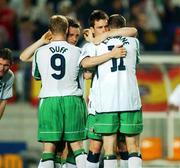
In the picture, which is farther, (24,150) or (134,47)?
(24,150)

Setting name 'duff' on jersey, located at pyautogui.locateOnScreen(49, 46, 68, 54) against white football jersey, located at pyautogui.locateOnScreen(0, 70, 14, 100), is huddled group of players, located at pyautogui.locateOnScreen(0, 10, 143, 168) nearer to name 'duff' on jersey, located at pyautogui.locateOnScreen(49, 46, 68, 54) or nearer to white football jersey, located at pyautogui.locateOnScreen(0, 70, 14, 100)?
name 'duff' on jersey, located at pyautogui.locateOnScreen(49, 46, 68, 54)

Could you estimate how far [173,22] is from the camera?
22438mm

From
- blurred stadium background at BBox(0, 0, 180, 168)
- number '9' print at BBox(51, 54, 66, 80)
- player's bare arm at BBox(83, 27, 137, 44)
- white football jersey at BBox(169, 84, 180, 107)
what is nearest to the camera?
player's bare arm at BBox(83, 27, 137, 44)

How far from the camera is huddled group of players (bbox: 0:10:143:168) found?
511 inches

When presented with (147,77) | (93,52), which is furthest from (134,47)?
(147,77)

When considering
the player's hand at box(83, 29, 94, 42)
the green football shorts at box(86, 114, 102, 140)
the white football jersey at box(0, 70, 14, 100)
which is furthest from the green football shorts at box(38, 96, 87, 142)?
the white football jersey at box(0, 70, 14, 100)

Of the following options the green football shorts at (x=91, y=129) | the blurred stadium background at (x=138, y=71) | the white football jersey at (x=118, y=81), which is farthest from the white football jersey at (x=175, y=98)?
the white football jersey at (x=118, y=81)

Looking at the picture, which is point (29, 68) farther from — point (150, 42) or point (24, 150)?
point (150, 42)

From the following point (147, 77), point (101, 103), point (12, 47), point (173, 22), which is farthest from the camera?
point (173, 22)

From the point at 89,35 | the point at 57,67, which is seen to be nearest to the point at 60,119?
the point at 57,67

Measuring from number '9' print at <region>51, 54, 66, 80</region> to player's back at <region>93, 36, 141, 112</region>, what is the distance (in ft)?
1.48

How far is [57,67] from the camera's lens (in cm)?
1320

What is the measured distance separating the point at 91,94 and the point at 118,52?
0.77 metres

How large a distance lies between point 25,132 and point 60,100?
6.53m
